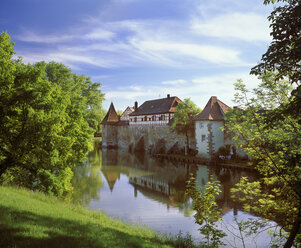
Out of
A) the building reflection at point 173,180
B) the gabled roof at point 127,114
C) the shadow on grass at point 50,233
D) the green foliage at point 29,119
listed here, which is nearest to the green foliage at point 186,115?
the building reflection at point 173,180

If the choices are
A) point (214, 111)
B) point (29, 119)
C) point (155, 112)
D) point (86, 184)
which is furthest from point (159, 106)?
point (29, 119)

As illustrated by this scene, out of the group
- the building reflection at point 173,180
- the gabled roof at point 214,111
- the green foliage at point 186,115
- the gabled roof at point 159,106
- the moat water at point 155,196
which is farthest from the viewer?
the gabled roof at point 159,106

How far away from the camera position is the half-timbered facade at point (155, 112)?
129ft

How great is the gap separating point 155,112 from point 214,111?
13583 millimetres

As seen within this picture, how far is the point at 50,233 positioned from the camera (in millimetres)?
5867

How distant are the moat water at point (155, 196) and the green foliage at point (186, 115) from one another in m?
8.27

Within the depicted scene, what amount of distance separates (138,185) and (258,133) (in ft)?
49.6

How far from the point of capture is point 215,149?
29344 millimetres

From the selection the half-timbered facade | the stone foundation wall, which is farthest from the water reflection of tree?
the half-timbered facade

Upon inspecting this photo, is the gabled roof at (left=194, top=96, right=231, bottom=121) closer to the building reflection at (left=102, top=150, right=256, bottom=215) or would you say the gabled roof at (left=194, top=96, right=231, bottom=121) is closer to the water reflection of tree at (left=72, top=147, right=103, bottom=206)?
the building reflection at (left=102, top=150, right=256, bottom=215)

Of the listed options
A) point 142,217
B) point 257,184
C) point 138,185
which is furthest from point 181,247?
point 138,185

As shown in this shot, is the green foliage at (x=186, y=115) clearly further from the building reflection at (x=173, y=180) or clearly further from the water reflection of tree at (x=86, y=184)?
the water reflection of tree at (x=86, y=184)

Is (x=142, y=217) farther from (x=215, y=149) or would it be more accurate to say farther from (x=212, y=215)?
(x=215, y=149)

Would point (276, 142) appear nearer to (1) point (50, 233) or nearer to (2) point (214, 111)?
(1) point (50, 233)
